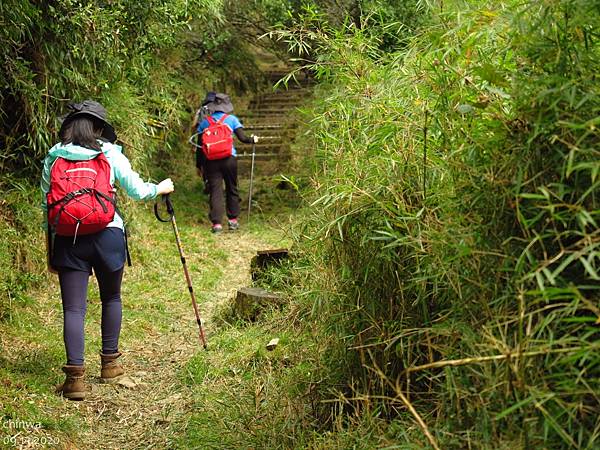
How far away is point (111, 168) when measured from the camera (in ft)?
18.1

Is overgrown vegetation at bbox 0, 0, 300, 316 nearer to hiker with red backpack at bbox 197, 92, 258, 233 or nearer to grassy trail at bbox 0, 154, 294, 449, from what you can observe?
grassy trail at bbox 0, 154, 294, 449

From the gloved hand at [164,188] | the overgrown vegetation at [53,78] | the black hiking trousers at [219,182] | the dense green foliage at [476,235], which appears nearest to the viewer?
the dense green foliage at [476,235]

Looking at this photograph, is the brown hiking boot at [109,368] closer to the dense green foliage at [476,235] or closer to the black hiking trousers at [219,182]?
the dense green foliage at [476,235]

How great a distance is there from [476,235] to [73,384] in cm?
324

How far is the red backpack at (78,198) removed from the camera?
5188 mm

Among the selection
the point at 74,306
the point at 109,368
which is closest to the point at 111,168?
the point at 74,306

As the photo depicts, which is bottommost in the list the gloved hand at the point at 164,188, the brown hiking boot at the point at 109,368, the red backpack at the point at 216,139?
the red backpack at the point at 216,139

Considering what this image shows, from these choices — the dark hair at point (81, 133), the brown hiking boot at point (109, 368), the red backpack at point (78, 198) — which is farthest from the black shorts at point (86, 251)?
the brown hiking boot at point (109, 368)

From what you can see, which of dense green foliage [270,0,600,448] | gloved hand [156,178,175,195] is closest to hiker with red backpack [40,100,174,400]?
gloved hand [156,178,175,195]

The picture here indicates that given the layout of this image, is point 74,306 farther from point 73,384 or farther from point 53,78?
point 53,78

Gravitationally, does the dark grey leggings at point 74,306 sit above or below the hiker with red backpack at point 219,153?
above

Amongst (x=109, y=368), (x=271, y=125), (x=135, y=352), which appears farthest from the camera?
(x=271, y=125)

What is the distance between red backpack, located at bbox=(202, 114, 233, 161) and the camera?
11.5 meters

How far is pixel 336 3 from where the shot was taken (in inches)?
465
